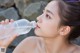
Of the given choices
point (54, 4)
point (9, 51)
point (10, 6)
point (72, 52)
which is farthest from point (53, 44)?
point (10, 6)

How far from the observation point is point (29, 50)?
225cm

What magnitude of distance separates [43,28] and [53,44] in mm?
186

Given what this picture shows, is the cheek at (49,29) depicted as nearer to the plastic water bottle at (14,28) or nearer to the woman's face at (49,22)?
the woman's face at (49,22)

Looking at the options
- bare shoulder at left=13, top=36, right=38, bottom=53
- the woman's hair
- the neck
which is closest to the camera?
the woman's hair

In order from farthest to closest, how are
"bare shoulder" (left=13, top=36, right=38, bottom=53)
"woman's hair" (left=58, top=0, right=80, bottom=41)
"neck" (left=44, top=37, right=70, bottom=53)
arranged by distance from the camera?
"bare shoulder" (left=13, top=36, right=38, bottom=53) → "neck" (left=44, top=37, right=70, bottom=53) → "woman's hair" (left=58, top=0, right=80, bottom=41)

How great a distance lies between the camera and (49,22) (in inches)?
80.7

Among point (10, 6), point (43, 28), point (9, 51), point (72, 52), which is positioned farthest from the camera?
point (10, 6)

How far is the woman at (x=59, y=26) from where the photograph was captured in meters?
2.03

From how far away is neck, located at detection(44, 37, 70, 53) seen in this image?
2150 mm

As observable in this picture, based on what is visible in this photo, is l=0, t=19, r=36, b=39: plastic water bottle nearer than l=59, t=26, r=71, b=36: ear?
No

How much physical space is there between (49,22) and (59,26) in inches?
3.2

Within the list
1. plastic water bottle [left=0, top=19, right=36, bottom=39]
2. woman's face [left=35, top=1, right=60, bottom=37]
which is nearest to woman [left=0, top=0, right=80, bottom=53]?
Answer: woman's face [left=35, top=1, right=60, bottom=37]

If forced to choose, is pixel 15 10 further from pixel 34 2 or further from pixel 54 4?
pixel 54 4

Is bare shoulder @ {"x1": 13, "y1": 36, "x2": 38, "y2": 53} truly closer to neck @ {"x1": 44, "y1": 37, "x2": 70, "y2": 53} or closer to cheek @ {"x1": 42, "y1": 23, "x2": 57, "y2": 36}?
neck @ {"x1": 44, "y1": 37, "x2": 70, "y2": 53}
